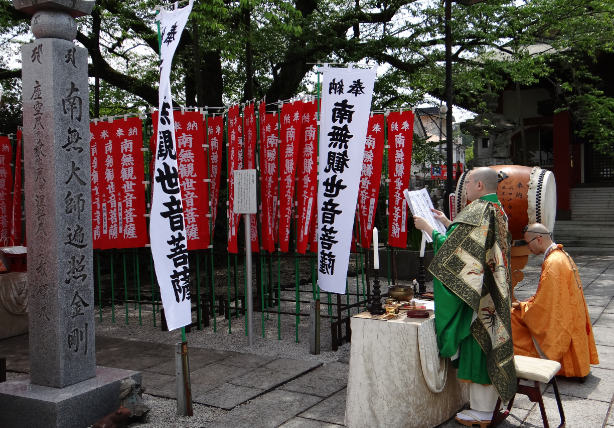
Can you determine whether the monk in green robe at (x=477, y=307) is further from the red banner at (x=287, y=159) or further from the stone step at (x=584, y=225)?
the stone step at (x=584, y=225)

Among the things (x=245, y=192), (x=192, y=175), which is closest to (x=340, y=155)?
(x=245, y=192)

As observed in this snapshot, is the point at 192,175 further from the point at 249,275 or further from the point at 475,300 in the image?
the point at 475,300

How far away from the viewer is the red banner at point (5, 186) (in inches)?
364

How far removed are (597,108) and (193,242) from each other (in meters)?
12.6

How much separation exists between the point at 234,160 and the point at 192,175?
0.61 meters

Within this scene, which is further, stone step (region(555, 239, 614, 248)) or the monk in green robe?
stone step (region(555, 239, 614, 248))

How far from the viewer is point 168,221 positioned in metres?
4.22

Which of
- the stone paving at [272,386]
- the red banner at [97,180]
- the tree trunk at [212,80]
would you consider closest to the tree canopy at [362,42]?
the tree trunk at [212,80]

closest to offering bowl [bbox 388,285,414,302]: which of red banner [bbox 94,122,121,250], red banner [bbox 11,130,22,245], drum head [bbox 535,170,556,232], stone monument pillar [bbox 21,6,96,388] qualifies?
drum head [bbox 535,170,556,232]

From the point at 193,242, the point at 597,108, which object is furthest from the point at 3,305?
the point at 597,108

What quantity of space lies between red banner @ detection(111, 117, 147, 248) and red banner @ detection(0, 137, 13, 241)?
328cm

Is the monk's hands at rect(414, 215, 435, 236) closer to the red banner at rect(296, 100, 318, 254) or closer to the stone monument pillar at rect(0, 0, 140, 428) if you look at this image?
the red banner at rect(296, 100, 318, 254)

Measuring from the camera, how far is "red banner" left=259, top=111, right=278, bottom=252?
267 inches

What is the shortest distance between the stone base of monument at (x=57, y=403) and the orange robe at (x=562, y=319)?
3.90m
